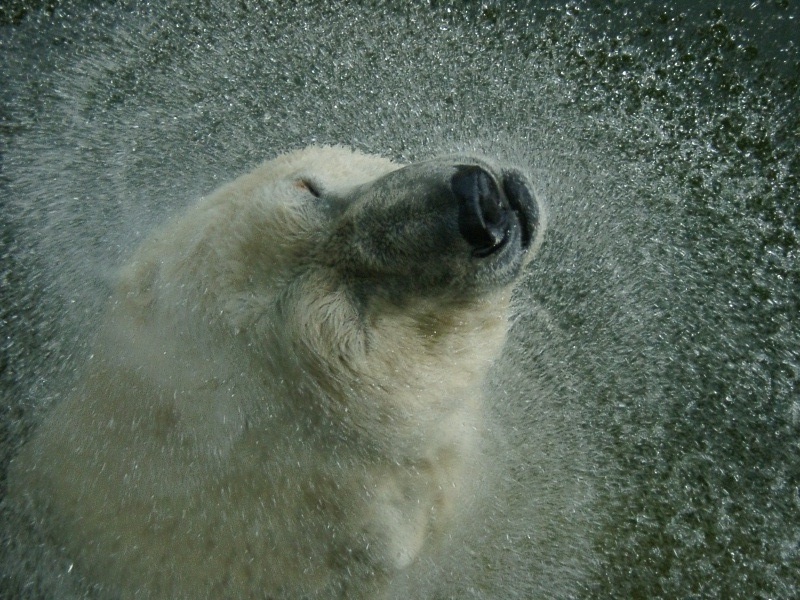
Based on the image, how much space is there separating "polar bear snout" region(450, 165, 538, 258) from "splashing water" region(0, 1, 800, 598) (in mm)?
756

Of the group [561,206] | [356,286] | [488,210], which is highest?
[488,210]

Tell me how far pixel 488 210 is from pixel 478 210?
0.15 feet

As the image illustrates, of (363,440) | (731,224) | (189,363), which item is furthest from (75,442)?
(731,224)

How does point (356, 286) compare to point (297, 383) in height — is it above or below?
above

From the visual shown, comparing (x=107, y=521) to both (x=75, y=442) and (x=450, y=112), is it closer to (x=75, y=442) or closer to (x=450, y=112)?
(x=75, y=442)

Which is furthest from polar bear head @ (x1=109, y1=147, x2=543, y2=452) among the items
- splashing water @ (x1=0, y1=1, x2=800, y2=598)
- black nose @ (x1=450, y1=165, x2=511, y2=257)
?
splashing water @ (x1=0, y1=1, x2=800, y2=598)

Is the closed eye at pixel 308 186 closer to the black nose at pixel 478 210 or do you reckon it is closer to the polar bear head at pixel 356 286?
the polar bear head at pixel 356 286

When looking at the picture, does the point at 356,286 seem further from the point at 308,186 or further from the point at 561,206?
the point at 561,206

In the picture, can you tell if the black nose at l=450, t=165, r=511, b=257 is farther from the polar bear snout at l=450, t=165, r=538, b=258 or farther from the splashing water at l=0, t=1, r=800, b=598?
the splashing water at l=0, t=1, r=800, b=598

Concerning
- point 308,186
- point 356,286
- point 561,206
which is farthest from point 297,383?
point 561,206

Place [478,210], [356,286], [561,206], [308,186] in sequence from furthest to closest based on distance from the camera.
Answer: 1. [561,206]
2. [308,186]
3. [356,286]
4. [478,210]

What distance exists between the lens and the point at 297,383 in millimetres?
1479

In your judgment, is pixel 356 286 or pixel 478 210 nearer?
pixel 478 210

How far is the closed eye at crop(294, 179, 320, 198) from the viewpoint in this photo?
1.59 metres
